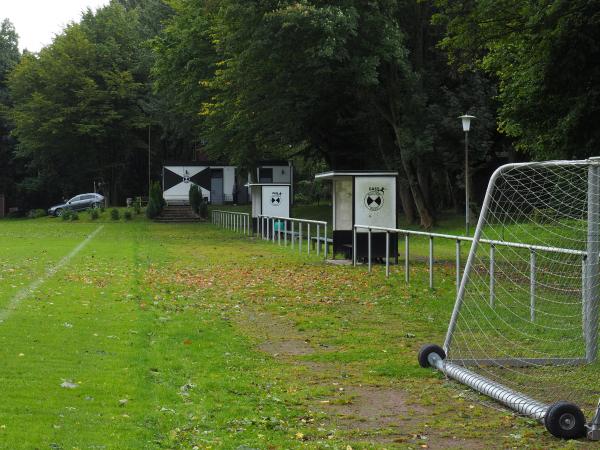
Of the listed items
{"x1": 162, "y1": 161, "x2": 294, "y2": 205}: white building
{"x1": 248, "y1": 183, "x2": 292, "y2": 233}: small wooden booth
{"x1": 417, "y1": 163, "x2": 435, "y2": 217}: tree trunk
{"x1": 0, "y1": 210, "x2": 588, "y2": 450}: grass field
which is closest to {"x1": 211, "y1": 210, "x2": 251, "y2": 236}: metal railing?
{"x1": 248, "y1": 183, "x2": 292, "y2": 233}: small wooden booth

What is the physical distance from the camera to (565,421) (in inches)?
245

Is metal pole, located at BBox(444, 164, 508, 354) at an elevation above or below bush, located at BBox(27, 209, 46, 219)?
above

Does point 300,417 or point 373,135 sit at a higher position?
point 373,135

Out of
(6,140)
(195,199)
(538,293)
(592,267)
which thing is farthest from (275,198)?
(6,140)

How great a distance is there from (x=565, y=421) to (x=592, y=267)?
1.82 metres

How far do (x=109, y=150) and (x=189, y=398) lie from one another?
59863 millimetres

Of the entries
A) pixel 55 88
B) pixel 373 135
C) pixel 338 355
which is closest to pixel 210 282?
pixel 338 355

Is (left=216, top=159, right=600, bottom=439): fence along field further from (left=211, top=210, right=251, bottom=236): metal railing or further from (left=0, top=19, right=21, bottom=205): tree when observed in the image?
(left=0, top=19, right=21, bottom=205): tree

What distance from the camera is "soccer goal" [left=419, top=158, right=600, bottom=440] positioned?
7375mm

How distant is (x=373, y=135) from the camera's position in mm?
39844

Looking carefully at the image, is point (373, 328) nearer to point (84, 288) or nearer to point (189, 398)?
point (189, 398)

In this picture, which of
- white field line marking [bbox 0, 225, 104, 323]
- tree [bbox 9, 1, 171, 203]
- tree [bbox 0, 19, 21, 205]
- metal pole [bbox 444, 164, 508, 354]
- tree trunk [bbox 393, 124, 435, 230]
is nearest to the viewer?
metal pole [bbox 444, 164, 508, 354]

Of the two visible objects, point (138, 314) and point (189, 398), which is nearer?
point (189, 398)

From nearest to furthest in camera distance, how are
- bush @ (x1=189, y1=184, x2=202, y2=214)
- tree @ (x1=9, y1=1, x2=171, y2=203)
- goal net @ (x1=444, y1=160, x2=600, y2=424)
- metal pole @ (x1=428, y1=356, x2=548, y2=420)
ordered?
metal pole @ (x1=428, y1=356, x2=548, y2=420)
goal net @ (x1=444, y1=160, x2=600, y2=424)
bush @ (x1=189, y1=184, x2=202, y2=214)
tree @ (x1=9, y1=1, x2=171, y2=203)
